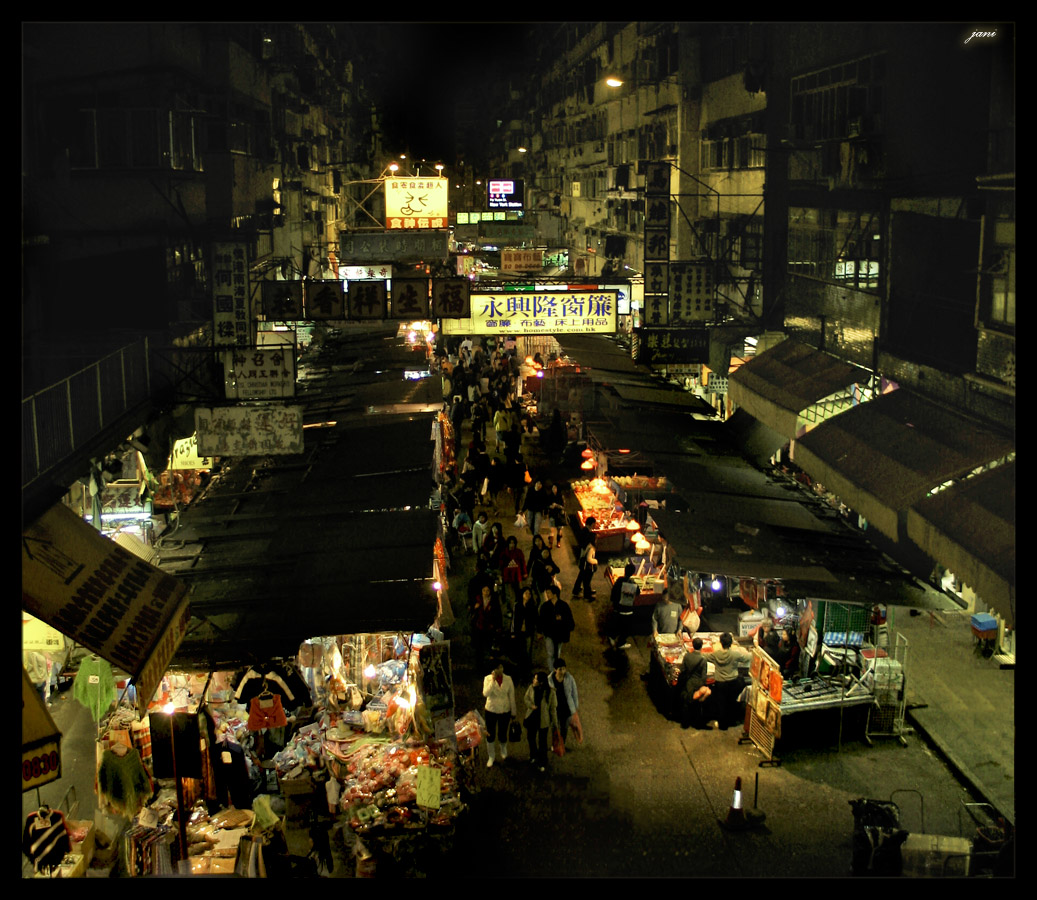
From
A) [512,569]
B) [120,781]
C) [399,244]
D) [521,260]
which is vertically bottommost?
[120,781]

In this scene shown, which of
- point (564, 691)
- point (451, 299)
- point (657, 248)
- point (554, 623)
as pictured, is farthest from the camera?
point (657, 248)

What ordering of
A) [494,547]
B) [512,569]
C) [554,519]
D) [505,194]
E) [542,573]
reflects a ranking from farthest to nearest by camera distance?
[505,194] → [554,519] → [494,547] → [512,569] → [542,573]

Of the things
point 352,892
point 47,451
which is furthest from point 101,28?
point 352,892

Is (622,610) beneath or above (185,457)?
beneath

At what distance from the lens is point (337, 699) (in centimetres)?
1341

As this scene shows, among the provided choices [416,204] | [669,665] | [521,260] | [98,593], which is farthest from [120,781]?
[521,260]

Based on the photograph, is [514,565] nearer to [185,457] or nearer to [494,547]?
[494,547]

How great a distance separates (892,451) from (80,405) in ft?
38.3

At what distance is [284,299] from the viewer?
772 inches

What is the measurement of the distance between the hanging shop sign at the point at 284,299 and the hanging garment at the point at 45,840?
38.4 ft

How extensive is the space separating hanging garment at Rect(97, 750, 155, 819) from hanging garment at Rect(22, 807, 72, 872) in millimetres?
1464

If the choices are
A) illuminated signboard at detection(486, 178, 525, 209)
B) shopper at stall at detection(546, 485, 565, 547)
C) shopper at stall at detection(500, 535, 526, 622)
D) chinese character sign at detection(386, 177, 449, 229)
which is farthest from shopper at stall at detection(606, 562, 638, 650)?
illuminated signboard at detection(486, 178, 525, 209)

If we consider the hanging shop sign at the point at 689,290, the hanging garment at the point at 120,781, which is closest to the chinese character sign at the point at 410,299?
the hanging shop sign at the point at 689,290

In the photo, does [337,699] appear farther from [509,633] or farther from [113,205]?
[113,205]
